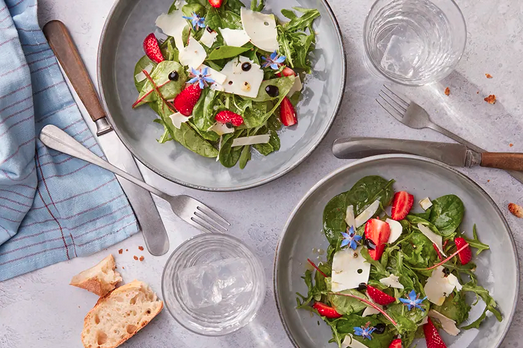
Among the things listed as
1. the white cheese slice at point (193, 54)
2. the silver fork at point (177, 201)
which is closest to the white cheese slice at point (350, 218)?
the silver fork at point (177, 201)

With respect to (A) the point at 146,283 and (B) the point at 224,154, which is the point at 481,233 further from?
(A) the point at 146,283

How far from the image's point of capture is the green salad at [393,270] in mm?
1630

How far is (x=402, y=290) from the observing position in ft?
5.32

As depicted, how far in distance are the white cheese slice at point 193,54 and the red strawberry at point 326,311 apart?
2.92 ft

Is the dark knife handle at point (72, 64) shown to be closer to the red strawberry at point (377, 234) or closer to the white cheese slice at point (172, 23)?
the white cheese slice at point (172, 23)

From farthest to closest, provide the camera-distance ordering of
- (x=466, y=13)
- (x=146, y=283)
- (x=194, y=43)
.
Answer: (x=146, y=283)
(x=466, y=13)
(x=194, y=43)

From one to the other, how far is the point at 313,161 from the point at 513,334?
92 centimetres

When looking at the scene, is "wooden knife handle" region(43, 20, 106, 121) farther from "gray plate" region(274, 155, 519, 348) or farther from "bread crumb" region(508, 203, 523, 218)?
"bread crumb" region(508, 203, 523, 218)

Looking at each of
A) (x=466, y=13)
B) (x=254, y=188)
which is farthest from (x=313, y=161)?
(x=466, y=13)

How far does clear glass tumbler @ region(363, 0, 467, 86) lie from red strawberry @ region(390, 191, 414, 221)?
373mm

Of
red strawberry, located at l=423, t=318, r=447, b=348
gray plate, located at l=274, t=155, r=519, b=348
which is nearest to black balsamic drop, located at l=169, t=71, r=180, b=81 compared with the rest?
gray plate, located at l=274, t=155, r=519, b=348

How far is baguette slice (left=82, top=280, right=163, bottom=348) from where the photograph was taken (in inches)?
72.1

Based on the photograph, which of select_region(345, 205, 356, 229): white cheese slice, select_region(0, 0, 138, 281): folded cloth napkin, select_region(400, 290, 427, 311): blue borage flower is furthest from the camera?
select_region(0, 0, 138, 281): folded cloth napkin

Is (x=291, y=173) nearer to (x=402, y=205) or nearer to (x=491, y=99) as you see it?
(x=402, y=205)
